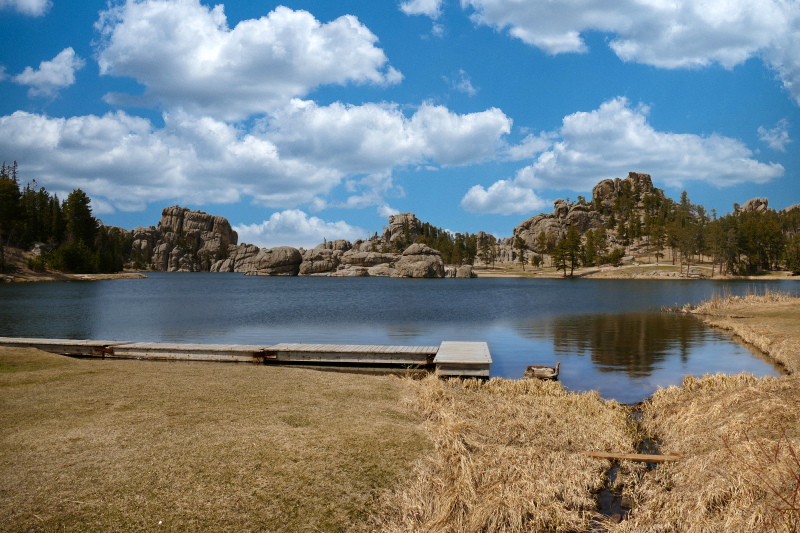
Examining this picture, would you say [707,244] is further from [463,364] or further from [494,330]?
[463,364]

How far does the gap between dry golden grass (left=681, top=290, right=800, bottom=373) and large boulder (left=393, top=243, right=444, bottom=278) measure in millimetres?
95446

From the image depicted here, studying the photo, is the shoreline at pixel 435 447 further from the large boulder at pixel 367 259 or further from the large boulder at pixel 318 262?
the large boulder at pixel 367 259

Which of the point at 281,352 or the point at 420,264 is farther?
the point at 420,264

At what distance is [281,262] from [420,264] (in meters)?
50.8

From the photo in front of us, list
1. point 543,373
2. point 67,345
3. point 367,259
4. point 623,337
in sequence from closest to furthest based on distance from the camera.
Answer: point 543,373 < point 67,345 < point 623,337 < point 367,259

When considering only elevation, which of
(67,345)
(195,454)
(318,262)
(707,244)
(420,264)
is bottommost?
(67,345)

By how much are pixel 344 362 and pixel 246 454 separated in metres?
9.98

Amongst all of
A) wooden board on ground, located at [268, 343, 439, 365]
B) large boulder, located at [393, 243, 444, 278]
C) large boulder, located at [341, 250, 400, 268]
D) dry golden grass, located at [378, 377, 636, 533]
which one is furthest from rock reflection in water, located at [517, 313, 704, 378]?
large boulder, located at [341, 250, 400, 268]

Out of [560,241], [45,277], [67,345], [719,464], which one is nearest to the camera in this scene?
[719,464]

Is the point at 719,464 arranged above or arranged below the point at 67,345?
above

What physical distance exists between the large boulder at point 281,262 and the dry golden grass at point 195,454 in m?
147

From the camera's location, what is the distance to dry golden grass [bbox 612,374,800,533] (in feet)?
19.7

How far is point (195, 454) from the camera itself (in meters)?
7.03

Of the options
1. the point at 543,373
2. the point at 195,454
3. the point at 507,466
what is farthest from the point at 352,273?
the point at 507,466
